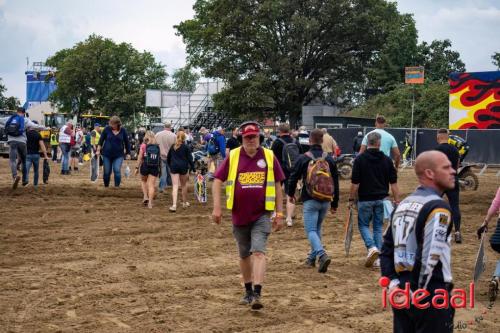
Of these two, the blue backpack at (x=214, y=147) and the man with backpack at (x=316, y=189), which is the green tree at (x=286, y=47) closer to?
the blue backpack at (x=214, y=147)

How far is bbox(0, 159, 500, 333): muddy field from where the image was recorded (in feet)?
21.9

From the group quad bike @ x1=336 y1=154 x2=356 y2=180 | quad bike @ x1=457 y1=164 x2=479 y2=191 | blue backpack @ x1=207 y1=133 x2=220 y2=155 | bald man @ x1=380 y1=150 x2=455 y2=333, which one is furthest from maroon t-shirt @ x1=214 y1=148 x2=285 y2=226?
quad bike @ x1=336 y1=154 x2=356 y2=180

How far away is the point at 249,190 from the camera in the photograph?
23.8 feet

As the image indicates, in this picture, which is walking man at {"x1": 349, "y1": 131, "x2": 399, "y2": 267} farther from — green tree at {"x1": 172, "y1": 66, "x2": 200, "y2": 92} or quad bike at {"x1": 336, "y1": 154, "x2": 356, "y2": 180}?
green tree at {"x1": 172, "y1": 66, "x2": 200, "y2": 92}

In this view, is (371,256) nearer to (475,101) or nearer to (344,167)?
(344,167)

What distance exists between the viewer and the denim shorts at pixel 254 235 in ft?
23.6

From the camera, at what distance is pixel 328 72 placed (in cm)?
5222

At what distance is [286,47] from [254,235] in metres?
43.2

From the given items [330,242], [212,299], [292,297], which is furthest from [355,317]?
[330,242]

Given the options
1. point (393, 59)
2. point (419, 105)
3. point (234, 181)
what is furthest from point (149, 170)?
point (393, 59)

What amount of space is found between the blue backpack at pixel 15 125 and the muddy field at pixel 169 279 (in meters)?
2.76

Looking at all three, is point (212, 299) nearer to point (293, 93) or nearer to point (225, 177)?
point (225, 177)

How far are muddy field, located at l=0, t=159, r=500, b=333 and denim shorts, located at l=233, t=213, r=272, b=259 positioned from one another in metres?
0.61

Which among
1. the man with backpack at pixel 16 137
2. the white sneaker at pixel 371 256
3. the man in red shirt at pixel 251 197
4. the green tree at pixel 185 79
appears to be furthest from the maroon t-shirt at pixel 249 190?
the green tree at pixel 185 79
